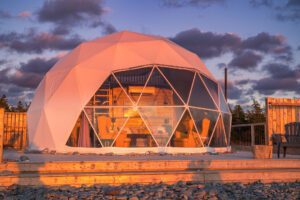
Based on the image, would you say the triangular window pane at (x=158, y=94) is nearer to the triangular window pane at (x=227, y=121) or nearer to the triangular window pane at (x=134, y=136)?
the triangular window pane at (x=134, y=136)

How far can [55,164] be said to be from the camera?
29.9 feet

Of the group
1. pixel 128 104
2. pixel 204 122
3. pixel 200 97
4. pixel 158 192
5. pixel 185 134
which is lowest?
pixel 158 192

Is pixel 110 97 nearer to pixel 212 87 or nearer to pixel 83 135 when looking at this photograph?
pixel 83 135

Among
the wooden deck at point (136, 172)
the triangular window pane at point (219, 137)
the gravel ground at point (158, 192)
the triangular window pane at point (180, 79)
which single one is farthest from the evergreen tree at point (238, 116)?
the gravel ground at point (158, 192)

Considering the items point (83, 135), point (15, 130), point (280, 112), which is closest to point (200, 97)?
point (280, 112)

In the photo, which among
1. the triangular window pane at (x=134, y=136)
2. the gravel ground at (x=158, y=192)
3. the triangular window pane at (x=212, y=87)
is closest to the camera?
the gravel ground at (x=158, y=192)

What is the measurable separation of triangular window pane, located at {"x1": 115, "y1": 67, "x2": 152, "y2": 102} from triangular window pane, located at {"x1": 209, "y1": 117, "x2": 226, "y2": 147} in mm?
3381

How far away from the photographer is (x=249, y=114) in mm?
28953

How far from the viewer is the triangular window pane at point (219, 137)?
628 inches

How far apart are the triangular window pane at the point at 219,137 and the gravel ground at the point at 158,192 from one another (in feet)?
25.6

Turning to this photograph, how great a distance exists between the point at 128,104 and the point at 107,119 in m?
0.88

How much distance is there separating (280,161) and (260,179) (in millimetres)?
2118

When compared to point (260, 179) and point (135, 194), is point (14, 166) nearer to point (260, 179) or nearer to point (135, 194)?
point (135, 194)

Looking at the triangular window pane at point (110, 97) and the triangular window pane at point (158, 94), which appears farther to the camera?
the triangular window pane at point (158, 94)
